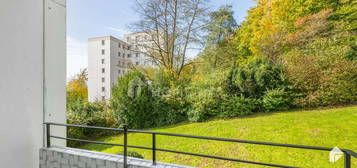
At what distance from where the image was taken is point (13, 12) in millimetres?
1641

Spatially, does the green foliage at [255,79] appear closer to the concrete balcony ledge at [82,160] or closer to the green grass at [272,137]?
the green grass at [272,137]

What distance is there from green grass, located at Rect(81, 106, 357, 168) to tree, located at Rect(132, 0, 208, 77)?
293 cm

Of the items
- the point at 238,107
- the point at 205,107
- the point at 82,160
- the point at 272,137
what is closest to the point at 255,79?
the point at 238,107

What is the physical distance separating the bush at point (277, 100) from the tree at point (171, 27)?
315cm

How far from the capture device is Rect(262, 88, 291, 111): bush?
13.3 ft

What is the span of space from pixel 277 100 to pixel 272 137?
51.1 inches

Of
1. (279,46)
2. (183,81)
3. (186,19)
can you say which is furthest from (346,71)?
(186,19)

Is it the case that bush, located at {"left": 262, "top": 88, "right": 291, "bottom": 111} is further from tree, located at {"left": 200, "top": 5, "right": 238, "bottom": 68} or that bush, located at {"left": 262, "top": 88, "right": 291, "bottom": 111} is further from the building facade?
the building facade

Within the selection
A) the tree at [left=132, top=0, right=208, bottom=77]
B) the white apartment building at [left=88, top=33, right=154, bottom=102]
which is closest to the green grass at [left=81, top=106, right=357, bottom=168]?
the tree at [left=132, top=0, right=208, bottom=77]

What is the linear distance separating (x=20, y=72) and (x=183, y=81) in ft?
13.2

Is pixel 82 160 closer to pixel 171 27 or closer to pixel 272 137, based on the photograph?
pixel 272 137

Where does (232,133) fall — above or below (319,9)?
below

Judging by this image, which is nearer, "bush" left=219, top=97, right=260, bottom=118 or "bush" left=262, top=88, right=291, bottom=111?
"bush" left=262, top=88, right=291, bottom=111

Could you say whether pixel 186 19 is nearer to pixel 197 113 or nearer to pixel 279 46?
pixel 279 46
